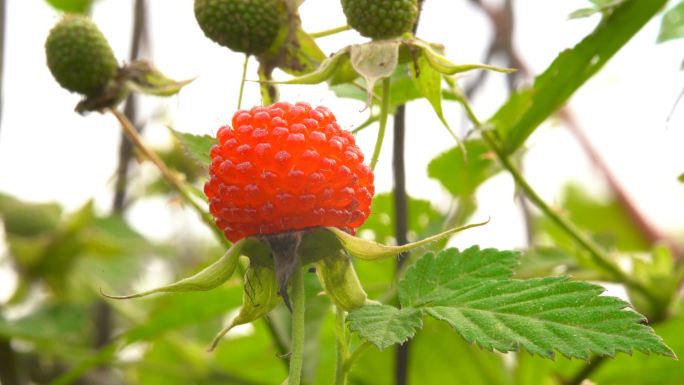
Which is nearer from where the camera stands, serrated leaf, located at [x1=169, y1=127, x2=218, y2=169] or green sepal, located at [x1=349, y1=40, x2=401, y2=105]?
green sepal, located at [x1=349, y1=40, x2=401, y2=105]

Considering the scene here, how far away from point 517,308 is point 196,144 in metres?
0.51

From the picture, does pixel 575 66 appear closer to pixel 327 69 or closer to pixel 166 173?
pixel 327 69

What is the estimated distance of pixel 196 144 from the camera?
4.33 ft

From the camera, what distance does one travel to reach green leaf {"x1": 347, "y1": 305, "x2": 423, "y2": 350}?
0.99 meters

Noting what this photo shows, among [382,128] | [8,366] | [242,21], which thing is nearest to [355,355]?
[382,128]

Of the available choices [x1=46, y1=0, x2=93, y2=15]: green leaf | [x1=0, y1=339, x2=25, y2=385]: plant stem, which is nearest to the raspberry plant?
[x1=0, y1=339, x2=25, y2=385]: plant stem

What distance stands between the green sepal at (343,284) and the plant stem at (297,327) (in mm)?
39

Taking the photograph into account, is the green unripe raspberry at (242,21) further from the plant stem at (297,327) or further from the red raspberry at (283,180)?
the plant stem at (297,327)

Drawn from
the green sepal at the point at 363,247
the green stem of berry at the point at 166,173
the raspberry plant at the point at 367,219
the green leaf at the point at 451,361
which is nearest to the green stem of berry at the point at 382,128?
the raspberry plant at the point at 367,219

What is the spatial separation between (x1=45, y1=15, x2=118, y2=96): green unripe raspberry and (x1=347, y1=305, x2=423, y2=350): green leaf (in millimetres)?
670

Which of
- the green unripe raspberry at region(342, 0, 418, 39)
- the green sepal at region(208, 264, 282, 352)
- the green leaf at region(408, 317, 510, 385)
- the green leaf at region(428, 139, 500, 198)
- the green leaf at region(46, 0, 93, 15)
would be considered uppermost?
the green unripe raspberry at region(342, 0, 418, 39)

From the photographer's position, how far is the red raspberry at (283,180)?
43.4 inches

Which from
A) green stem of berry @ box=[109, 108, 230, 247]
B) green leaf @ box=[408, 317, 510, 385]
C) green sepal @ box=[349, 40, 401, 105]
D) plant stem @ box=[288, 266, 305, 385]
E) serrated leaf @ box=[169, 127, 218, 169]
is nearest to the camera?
plant stem @ box=[288, 266, 305, 385]

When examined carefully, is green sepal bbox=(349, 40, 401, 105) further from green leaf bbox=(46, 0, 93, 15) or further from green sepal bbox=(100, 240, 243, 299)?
green leaf bbox=(46, 0, 93, 15)
